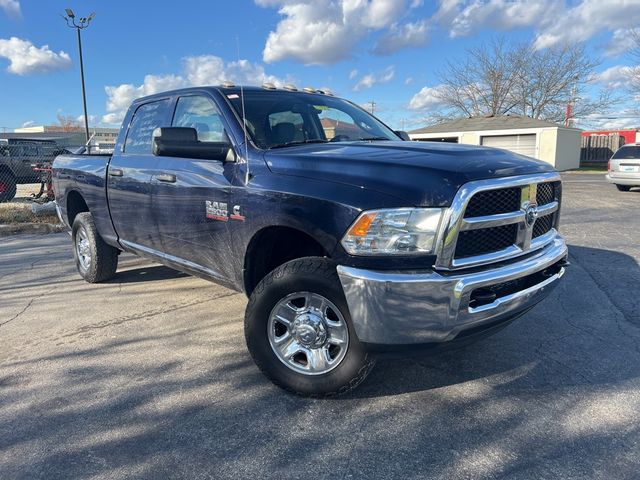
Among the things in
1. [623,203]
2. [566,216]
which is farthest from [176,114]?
[623,203]

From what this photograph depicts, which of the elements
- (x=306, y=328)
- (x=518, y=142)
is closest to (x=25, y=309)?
(x=306, y=328)

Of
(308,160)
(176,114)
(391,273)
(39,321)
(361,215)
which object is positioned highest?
(176,114)

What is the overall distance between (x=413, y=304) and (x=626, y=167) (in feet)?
51.0

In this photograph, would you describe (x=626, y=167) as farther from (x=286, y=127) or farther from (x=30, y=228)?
(x=30, y=228)

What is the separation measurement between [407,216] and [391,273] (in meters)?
0.30

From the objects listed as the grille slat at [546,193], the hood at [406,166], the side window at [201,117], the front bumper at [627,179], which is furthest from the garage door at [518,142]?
the hood at [406,166]

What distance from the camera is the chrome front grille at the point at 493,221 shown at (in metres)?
2.49

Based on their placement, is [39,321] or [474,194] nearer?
[474,194]

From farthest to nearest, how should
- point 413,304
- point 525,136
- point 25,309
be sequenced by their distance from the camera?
point 525,136, point 25,309, point 413,304

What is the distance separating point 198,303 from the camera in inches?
190

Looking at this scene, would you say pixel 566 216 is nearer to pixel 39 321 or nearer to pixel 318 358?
pixel 318 358

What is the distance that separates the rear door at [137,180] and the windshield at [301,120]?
1.00 meters

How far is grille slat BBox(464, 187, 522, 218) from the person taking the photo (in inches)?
103

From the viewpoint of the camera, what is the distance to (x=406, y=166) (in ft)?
8.77
